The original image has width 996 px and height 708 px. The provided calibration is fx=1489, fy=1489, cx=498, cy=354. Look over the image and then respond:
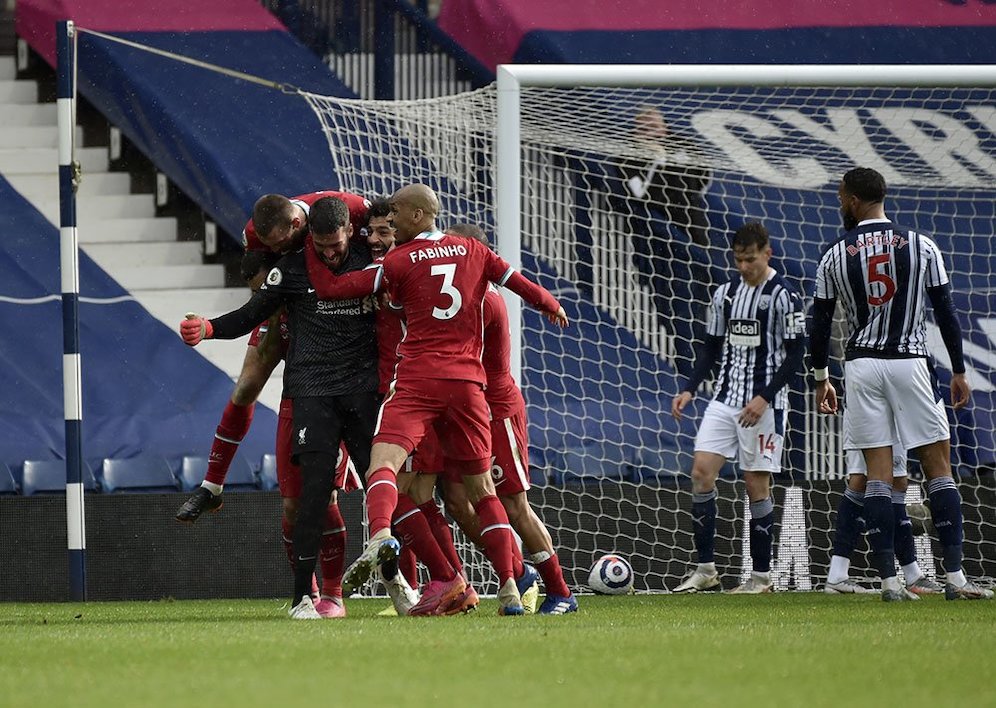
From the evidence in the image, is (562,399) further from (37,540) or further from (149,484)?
(37,540)

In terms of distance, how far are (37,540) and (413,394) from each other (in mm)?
3429

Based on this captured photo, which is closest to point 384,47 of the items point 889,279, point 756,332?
point 756,332

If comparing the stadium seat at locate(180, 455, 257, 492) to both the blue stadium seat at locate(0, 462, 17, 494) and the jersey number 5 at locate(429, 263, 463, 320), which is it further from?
the jersey number 5 at locate(429, 263, 463, 320)

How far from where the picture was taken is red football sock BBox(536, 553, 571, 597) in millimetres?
6129

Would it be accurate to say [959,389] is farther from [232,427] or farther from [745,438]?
[232,427]

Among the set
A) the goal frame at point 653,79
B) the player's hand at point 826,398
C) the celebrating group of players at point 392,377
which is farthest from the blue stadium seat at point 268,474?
the player's hand at point 826,398

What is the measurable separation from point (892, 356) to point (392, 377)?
85.8 inches

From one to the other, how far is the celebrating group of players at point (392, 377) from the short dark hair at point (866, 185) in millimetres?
1514

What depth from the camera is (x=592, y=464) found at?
927 cm

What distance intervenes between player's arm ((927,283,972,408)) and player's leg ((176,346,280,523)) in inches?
114

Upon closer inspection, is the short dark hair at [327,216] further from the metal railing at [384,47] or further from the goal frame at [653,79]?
the metal railing at [384,47]

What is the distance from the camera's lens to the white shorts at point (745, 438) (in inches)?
306

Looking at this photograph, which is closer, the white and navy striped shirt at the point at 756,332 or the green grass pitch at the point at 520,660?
the green grass pitch at the point at 520,660

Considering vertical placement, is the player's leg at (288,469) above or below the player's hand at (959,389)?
below
